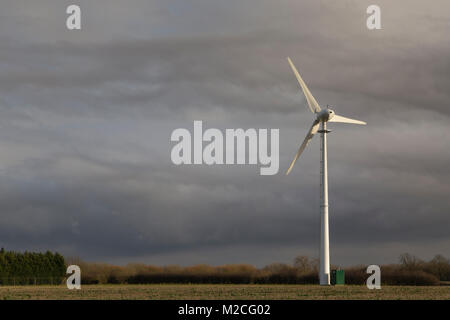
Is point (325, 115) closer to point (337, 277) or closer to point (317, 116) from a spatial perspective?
point (317, 116)

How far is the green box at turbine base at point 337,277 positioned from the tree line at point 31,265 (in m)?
77.2

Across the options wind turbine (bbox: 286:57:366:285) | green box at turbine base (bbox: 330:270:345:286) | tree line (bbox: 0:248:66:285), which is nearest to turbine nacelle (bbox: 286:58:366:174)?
wind turbine (bbox: 286:57:366:285)

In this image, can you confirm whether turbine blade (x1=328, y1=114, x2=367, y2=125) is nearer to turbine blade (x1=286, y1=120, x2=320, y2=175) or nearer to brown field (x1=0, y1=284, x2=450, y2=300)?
turbine blade (x1=286, y1=120, x2=320, y2=175)

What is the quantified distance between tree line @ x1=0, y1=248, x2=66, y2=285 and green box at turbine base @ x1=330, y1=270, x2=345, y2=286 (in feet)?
253

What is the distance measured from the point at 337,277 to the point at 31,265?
88.3 metres

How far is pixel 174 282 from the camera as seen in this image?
11731cm

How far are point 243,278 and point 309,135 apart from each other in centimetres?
2919

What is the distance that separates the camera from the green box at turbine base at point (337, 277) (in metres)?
99.2

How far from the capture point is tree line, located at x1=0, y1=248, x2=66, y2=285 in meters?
157

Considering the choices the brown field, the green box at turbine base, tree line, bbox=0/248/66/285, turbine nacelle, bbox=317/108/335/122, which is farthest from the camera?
tree line, bbox=0/248/66/285
